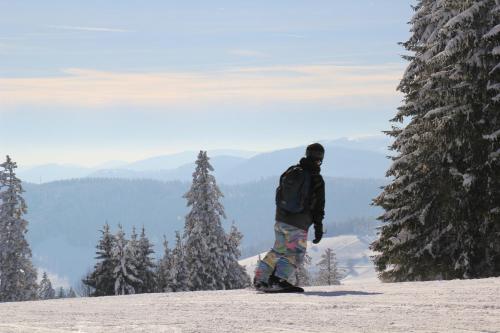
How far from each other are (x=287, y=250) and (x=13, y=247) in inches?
1605

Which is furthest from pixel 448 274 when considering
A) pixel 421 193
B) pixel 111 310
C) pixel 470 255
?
pixel 111 310

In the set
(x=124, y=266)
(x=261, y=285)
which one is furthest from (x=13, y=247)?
(x=261, y=285)

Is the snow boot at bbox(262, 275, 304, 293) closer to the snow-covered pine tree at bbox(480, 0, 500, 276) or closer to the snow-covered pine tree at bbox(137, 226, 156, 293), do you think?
the snow-covered pine tree at bbox(480, 0, 500, 276)

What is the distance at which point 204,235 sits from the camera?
1660 inches

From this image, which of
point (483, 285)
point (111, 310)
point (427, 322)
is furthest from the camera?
point (483, 285)

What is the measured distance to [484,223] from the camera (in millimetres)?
16203

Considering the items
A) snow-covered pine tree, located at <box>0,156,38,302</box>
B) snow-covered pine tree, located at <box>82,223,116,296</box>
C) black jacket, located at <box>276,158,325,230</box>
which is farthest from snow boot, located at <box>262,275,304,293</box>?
snow-covered pine tree, located at <box>0,156,38,302</box>

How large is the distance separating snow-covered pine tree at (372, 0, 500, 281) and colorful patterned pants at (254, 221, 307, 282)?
8039 millimetres

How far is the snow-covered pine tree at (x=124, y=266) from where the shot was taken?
45.1 m

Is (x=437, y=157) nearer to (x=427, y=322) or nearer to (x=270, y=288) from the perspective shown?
(x=270, y=288)

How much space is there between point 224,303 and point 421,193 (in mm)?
11017

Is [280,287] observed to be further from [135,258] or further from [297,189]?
[135,258]

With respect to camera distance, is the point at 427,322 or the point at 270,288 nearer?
the point at 427,322

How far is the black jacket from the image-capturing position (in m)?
9.34
